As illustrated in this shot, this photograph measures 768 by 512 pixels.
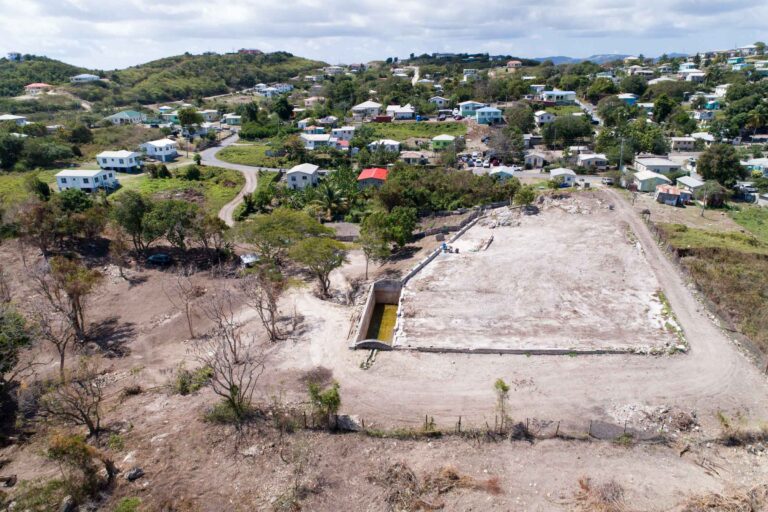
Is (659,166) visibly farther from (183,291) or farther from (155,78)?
(155,78)

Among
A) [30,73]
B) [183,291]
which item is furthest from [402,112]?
[30,73]

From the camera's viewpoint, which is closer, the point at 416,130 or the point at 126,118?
the point at 416,130

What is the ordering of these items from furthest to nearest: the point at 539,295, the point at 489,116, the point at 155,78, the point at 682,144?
the point at 155,78, the point at 489,116, the point at 682,144, the point at 539,295

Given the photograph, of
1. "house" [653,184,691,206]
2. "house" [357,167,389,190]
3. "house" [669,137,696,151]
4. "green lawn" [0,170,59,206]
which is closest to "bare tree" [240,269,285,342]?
"house" [357,167,389,190]

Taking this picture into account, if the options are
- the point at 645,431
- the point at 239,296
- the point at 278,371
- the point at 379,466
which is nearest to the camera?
the point at 379,466

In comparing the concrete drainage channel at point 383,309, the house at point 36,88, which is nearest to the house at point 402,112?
the concrete drainage channel at point 383,309

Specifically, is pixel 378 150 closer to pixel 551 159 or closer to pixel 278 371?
pixel 551 159

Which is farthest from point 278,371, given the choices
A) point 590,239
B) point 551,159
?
point 551,159
